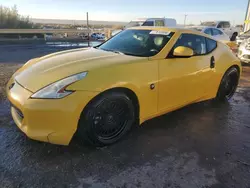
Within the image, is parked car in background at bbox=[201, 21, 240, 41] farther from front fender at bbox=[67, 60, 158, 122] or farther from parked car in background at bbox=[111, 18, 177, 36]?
front fender at bbox=[67, 60, 158, 122]

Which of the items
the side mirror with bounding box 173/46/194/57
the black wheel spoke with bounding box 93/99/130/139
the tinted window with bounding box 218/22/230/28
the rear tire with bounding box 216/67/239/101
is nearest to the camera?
the black wheel spoke with bounding box 93/99/130/139

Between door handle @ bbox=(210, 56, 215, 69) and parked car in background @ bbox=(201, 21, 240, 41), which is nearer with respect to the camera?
door handle @ bbox=(210, 56, 215, 69)

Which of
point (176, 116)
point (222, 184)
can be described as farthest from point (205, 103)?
point (222, 184)

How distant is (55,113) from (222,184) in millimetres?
1824

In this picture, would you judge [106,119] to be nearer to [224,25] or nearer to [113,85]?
[113,85]

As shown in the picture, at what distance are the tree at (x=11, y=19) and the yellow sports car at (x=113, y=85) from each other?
2362 cm

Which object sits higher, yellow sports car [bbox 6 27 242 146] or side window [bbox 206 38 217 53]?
side window [bbox 206 38 217 53]

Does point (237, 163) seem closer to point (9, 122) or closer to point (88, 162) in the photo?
point (88, 162)

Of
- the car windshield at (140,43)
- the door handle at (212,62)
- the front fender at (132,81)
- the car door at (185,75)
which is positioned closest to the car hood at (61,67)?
the front fender at (132,81)

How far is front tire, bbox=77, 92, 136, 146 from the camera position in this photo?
2.49 metres

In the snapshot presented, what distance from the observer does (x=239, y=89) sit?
566cm

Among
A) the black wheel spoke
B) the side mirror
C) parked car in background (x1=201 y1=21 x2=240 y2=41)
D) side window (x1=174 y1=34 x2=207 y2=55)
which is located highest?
parked car in background (x1=201 y1=21 x2=240 y2=41)

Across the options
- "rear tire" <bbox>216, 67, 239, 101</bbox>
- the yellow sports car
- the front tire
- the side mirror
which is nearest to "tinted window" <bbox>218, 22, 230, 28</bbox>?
"rear tire" <bbox>216, 67, 239, 101</bbox>

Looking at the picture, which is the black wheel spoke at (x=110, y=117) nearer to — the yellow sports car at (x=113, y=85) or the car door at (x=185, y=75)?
the yellow sports car at (x=113, y=85)
